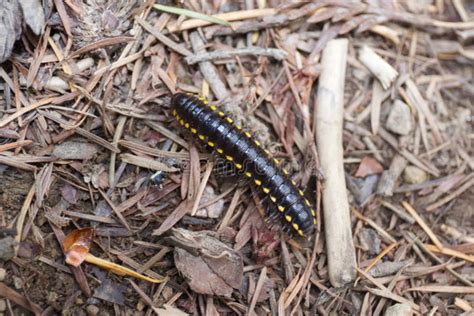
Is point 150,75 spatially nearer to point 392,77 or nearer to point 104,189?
point 104,189

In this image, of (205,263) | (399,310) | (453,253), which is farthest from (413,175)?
(205,263)

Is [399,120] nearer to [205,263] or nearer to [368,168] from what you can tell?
[368,168]

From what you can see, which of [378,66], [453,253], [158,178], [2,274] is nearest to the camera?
[2,274]

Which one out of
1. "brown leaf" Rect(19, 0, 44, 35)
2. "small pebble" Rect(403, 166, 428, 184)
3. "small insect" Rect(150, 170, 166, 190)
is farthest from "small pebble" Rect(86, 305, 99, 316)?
"small pebble" Rect(403, 166, 428, 184)

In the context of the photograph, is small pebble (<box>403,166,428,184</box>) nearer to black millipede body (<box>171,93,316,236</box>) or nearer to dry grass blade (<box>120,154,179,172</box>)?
black millipede body (<box>171,93,316,236</box>)

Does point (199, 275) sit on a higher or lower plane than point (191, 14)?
lower

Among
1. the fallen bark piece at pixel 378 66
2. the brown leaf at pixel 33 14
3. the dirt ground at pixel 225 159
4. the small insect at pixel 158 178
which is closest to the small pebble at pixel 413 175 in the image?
the dirt ground at pixel 225 159

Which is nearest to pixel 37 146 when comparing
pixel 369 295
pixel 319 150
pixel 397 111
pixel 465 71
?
pixel 319 150
